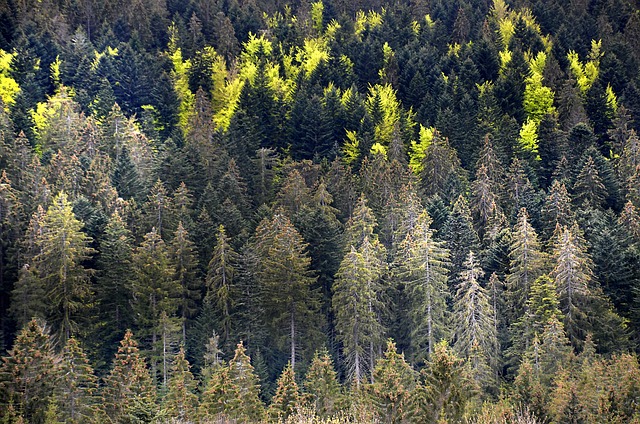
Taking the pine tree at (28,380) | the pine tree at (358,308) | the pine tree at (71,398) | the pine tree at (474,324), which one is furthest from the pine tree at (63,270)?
the pine tree at (474,324)

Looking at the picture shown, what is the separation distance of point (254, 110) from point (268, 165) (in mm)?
14486

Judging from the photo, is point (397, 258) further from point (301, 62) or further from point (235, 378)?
point (301, 62)

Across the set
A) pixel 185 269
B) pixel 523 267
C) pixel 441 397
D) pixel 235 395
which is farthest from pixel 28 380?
pixel 523 267

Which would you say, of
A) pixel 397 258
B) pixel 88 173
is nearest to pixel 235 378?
pixel 397 258

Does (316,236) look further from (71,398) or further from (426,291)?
(71,398)

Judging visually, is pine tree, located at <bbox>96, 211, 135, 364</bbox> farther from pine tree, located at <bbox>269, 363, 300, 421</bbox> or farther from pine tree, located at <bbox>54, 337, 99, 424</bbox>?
pine tree, located at <bbox>269, 363, 300, 421</bbox>

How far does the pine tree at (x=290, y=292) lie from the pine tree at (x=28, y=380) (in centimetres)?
1778

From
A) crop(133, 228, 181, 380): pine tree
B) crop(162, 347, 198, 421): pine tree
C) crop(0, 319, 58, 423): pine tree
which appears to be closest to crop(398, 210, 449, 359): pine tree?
crop(162, 347, 198, 421): pine tree

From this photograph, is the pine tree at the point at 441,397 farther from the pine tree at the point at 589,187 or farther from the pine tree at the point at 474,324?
the pine tree at the point at 589,187

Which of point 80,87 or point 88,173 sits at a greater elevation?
point 80,87

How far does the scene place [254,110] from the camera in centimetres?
9088

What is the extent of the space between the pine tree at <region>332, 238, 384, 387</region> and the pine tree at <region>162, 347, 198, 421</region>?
37.8 feet

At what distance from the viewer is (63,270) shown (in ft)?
167

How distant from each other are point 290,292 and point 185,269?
8.36 metres
